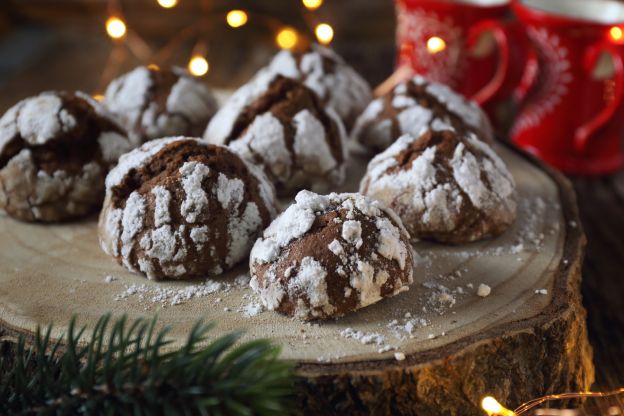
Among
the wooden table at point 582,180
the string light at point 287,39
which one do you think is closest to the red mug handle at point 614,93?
the wooden table at point 582,180

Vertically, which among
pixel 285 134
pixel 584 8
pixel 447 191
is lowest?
pixel 447 191

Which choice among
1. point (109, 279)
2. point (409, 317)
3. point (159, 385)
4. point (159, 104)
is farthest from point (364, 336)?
point (159, 104)

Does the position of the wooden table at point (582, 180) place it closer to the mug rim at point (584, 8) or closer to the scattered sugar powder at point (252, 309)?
the mug rim at point (584, 8)

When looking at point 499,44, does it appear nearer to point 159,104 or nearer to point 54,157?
point 159,104

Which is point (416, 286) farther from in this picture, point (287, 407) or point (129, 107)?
point (129, 107)

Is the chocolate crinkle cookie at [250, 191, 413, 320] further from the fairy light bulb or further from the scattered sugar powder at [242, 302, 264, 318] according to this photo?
the fairy light bulb
